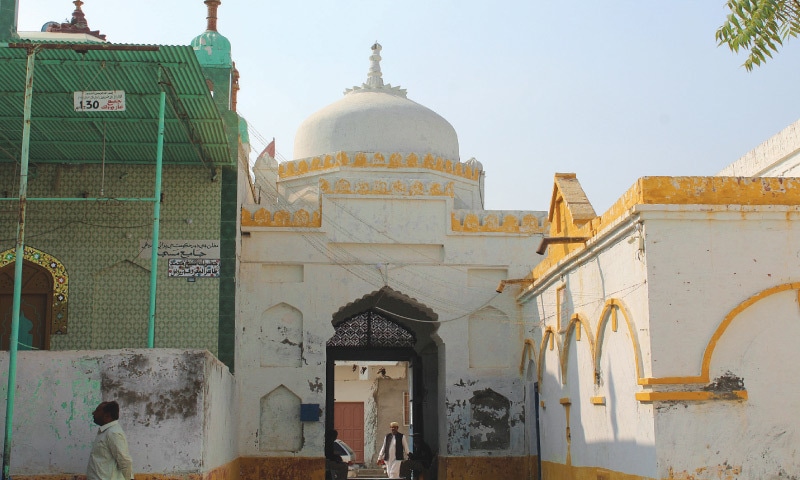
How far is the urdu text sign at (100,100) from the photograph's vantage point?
11.1m

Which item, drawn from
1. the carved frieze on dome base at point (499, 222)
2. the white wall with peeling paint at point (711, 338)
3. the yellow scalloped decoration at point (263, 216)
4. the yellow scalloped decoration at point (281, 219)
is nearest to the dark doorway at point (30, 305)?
the yellow scalloped decoration at point (263, 216)

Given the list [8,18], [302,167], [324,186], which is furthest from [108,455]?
[302,167]

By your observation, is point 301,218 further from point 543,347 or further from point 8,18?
point 8,18

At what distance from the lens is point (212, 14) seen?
642 inches

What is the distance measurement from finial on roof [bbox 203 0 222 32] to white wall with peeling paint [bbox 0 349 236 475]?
24.4 ft

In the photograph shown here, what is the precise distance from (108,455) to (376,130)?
999 centimetres

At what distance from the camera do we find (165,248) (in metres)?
14.3

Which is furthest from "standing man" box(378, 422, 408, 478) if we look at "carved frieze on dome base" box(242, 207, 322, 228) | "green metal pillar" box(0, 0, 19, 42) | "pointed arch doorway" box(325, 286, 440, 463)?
"green metal pillar" box(0, 0, 19, 42)

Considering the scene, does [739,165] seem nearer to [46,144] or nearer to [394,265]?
[394,265]

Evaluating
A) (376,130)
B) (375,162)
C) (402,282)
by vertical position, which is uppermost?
(376,130)

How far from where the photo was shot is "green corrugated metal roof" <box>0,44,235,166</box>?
10.8 metres

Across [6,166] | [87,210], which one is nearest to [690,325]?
[87,210]

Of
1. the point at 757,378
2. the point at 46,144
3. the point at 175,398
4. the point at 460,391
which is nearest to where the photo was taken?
the point at 757,378

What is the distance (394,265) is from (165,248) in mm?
3598
